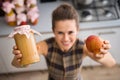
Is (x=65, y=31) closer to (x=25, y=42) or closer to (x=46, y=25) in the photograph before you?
(x=25, y=42)

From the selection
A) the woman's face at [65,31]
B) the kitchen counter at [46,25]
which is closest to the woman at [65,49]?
the woman's face at [65,31]

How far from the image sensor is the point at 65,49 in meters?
1.12

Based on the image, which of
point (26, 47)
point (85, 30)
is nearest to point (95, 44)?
point (26, 47)

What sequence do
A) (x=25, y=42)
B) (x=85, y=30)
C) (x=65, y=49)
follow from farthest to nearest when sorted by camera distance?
(x=85, y=30)
(x=65, y=49)
(x=25, y=42)

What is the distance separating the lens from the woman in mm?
1011

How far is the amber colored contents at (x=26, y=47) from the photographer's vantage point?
968mm

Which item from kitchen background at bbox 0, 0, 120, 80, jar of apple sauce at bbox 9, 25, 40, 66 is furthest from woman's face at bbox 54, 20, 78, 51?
kitchen background at bbox 0, 0, 120, 80

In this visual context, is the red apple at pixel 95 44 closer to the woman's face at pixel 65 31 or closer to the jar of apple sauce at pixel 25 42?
the woman's face at pixel 65 31

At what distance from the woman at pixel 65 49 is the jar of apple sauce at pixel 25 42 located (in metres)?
0.03

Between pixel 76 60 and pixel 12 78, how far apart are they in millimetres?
1000

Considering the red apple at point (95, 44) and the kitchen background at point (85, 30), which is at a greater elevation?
the red apple at point (95, 44)

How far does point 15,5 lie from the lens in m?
1.71

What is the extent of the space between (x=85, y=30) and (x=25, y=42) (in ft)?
2.66

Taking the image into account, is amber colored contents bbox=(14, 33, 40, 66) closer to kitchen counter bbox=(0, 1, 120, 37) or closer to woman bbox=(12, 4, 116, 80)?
woman bbox=(12, 4, 116, 80)
